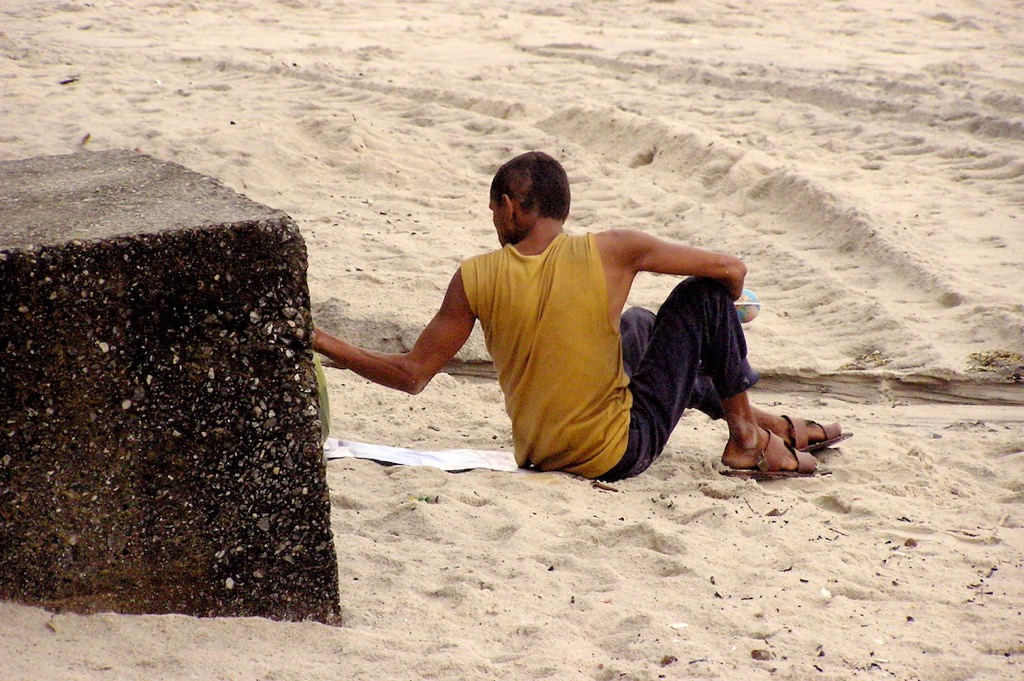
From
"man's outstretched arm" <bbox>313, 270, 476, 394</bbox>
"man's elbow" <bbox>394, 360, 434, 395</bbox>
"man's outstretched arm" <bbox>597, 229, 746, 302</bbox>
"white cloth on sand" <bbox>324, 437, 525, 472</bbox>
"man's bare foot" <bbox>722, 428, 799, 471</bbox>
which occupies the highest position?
"man's outstretched arm" <bbox>597, 229, 746, 302</bbox>

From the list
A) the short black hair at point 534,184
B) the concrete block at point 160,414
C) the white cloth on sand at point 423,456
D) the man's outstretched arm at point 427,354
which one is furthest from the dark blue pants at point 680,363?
the concrete block at point 160,414

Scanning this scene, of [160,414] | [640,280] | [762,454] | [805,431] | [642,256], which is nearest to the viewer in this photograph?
[160,414]

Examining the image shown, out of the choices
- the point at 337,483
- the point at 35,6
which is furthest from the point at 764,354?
the point at 35,6

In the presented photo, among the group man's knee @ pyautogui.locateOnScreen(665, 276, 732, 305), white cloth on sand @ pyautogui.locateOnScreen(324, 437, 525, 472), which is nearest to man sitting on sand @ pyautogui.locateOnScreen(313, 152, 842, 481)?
man's knee @ pyautogui.locateOnScreen(665, 276, 732, 305)

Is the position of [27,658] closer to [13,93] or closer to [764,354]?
[764,354]

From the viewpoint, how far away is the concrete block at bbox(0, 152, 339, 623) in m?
2.09

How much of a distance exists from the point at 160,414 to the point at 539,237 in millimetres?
1500

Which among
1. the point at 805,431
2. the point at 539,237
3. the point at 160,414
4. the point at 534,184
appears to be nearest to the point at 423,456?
the point at 539,237

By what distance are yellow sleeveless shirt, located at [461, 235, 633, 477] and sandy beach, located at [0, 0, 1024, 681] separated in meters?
0.14

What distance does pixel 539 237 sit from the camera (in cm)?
337

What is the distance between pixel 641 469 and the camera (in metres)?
3.58

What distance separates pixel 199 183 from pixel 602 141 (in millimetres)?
4975

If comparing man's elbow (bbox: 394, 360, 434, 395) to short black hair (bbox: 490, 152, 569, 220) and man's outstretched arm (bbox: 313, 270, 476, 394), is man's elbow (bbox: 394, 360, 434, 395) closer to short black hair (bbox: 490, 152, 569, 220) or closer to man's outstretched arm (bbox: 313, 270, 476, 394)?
man's outstretched arm (bbox: 313, 270, 476, 394)

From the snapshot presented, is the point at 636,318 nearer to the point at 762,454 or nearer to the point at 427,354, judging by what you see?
the point at 762,454
